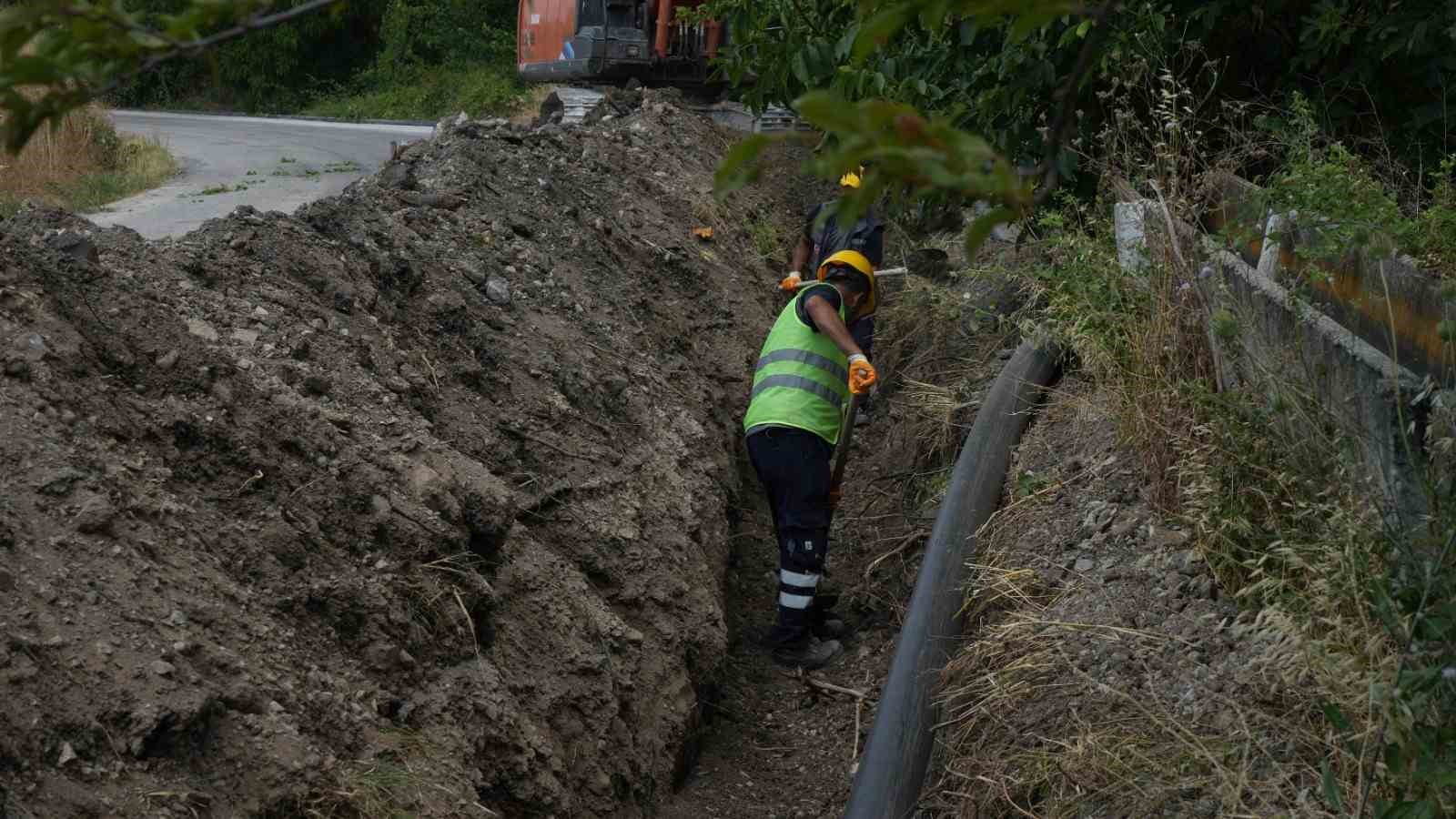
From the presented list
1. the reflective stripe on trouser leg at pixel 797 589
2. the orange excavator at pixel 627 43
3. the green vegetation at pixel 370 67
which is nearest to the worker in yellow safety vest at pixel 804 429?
the reflective stripe on trouser leg at pixel 797 589

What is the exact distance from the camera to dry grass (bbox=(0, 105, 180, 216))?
11.1 meters

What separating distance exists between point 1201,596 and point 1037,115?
3.39 metres

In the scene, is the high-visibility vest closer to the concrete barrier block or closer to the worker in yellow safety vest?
the worker in yellow safety vest

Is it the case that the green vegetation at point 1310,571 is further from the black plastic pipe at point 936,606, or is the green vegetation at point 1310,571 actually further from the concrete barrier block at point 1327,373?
the black plastic pipe at point 936,606

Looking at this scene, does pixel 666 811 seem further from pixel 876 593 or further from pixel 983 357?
pixel 983 357

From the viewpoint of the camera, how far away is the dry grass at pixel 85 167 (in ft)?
36.3

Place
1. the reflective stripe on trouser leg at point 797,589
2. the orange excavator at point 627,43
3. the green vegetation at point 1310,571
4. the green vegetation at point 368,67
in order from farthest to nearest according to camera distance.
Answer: the green vegetation at point 368,67, the orange excavator at point 627,43, the reflective stripe on trouser leg at point 797,589, the green vegetation at point 1310,571

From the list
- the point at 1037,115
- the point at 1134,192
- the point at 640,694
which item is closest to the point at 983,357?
the point at 1037,115

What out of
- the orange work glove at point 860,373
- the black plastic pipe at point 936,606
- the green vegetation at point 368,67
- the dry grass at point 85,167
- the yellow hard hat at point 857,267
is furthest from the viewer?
the green vegetation at point 368,67

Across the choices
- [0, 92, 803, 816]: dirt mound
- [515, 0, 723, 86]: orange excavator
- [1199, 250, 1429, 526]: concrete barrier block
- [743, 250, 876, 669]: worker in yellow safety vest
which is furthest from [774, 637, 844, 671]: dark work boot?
[515, 0, 723, 86]: orange excavator

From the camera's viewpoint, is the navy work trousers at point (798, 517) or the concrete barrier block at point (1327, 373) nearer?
the concrete barrier block at point (1327, 373)

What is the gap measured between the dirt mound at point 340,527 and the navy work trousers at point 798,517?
0.33 m

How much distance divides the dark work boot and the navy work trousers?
0.03 m

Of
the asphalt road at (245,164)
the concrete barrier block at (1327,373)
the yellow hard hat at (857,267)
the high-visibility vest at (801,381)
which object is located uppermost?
the concrete barrier block at (1327,373)
